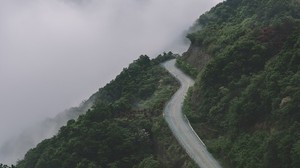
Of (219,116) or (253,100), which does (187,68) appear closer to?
(219,116)

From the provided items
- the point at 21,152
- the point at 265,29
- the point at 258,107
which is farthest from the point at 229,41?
the point at 21,152

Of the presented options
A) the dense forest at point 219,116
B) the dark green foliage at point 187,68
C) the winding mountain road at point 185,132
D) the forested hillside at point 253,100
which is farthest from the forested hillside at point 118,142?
the dark green foliage at point 187,68

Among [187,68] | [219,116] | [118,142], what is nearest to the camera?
[219,116]

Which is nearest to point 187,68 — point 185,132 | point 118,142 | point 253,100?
point 118,142

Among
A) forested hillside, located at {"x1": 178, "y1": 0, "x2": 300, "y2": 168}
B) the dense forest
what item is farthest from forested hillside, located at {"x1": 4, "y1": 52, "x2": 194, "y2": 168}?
forested hillside, located at {"x1": 178, "y1": 0, "x2": 300, "y2": 168}

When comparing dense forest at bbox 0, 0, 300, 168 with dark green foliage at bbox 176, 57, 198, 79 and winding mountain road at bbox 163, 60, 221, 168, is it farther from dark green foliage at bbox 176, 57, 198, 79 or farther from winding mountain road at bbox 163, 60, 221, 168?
winding mountain road at bbox 163, 60, 221, 168

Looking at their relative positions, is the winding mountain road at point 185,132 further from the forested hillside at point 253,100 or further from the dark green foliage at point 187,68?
the dark green foliage at point 187,68
